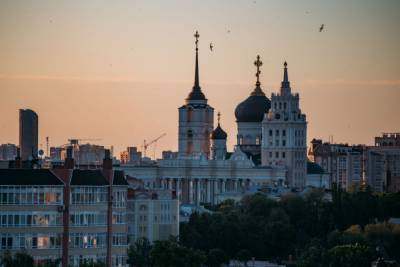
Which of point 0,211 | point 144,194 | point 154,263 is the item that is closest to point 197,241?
point 144,194

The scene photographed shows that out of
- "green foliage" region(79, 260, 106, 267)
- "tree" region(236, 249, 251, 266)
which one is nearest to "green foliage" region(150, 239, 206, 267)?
"green foliage" region(79, 260, 106, 267)

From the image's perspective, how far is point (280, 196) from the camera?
188 metres

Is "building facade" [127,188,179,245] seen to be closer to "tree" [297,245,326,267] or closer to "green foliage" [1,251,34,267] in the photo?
"tree" [297,245,326,267]

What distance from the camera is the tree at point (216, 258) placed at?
141m

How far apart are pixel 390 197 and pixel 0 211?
242 feet

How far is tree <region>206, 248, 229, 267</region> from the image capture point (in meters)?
141

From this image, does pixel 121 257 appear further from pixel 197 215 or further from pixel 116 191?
pixel 197 215

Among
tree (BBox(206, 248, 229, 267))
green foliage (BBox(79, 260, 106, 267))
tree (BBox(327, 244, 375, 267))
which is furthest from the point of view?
tree (BBox(206, 248, 229, 267))

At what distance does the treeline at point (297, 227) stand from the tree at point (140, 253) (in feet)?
18.0

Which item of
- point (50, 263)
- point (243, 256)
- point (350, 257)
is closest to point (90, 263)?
point (50, 263)

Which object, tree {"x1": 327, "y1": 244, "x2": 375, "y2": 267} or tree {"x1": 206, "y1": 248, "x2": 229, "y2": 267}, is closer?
tree {"x1": 327, "y1": 244, "x2": 375, "y2": 267}

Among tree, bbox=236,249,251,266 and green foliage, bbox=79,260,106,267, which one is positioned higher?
tree, bbox=236,249,251,266

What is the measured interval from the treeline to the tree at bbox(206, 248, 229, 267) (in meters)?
1.18

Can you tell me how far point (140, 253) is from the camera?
135m
